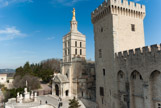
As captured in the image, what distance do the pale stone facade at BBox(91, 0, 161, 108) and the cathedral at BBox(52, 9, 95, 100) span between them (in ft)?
22.9

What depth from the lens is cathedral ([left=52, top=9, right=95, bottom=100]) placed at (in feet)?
94.0

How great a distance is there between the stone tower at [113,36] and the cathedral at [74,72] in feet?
23.1

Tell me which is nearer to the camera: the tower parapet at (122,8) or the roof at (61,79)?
the tower parapet at (122,8)

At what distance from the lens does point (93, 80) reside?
30000mm

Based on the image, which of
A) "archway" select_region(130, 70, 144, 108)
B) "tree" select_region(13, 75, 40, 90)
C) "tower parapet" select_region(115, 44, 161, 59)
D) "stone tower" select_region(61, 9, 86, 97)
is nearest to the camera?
"tower parapet" select_region(115, 44, 161, 59)

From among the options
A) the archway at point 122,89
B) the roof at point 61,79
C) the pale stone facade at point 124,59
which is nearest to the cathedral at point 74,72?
the roof at point 61,79

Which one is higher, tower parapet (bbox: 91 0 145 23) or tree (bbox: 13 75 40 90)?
tower parapet (bbox: 91 0 145 23)

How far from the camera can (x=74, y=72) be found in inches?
1206

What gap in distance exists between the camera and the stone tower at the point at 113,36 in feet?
61.2

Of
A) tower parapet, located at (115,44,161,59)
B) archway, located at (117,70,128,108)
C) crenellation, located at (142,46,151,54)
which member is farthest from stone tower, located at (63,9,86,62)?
crenellation, located at (142,46,151,54)

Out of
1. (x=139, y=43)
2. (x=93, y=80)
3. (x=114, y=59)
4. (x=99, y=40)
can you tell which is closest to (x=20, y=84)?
(x=93, y=80)

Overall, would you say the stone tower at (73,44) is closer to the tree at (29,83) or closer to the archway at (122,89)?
the tree at (29,83)

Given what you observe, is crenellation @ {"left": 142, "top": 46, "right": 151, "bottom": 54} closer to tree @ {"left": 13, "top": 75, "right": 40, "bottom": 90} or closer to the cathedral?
the cathedral

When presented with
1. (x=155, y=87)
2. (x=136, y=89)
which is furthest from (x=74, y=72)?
(x=155, y=87)
